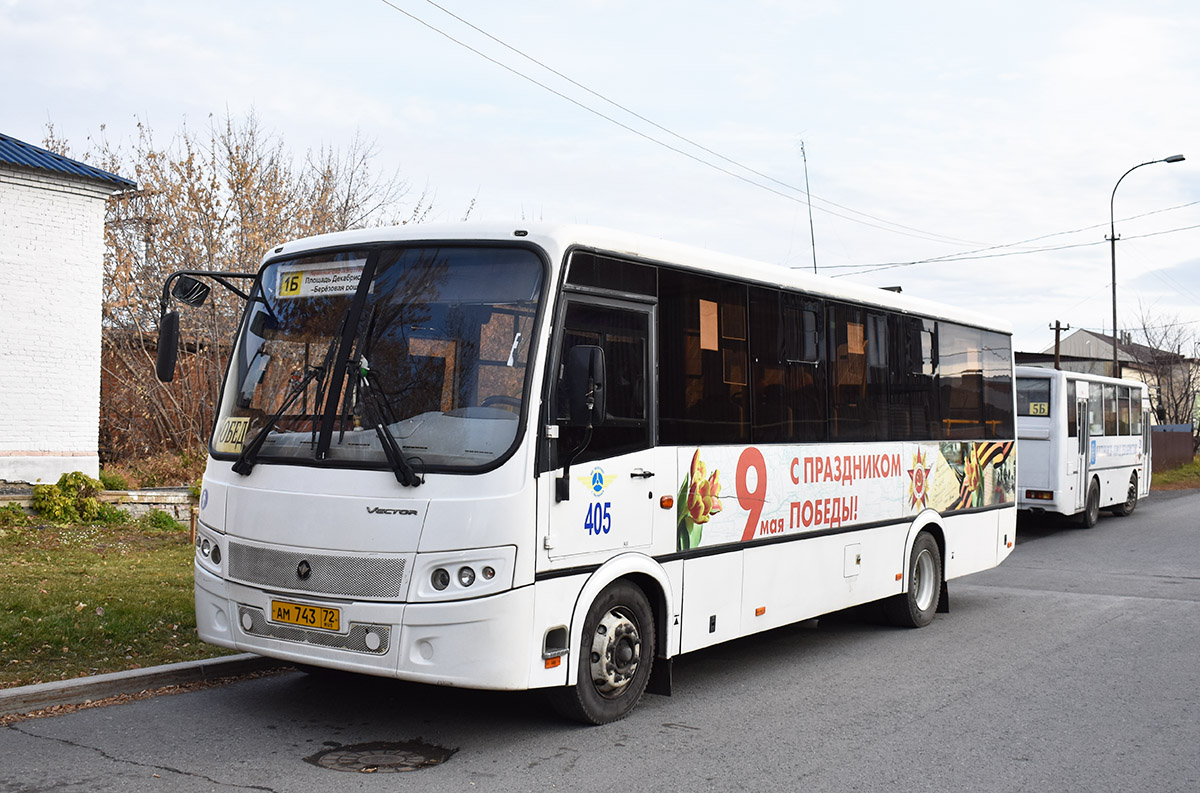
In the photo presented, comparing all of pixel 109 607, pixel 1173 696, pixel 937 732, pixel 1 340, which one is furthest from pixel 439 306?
pixel 1 340

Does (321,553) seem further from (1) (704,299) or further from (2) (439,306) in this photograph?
(1) (704,299)

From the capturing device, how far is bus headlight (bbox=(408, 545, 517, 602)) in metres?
5.95

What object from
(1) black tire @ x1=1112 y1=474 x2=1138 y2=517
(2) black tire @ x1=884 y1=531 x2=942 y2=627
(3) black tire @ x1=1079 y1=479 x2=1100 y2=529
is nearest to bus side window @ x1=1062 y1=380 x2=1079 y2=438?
(3) black tire @ x1=1079 y1=479 x2=1100 y2=529

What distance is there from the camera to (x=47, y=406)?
55.0 feet

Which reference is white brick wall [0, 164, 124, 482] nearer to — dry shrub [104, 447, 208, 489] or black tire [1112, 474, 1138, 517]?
dry shrub [104, 447, 208, 489]

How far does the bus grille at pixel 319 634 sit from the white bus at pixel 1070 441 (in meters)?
15.7

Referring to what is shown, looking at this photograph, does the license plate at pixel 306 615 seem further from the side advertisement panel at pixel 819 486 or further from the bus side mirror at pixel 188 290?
the side advertisement panel at pixel 819 486

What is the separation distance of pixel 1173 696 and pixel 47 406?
15197 mm

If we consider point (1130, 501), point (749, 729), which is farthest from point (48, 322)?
point (1130, 501)

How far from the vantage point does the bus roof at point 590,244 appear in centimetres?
651

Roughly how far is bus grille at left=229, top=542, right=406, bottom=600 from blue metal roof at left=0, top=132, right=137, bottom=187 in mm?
12377

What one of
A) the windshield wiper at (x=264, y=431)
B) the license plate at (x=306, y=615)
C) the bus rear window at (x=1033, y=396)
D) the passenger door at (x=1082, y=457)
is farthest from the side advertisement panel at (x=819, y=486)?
the passenger door at (x=1082, y=457)

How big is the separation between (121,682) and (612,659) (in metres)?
3.16

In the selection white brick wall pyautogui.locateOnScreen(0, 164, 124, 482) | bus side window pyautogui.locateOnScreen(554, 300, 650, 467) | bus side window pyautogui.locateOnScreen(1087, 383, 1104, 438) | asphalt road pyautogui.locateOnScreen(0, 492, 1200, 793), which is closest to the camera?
asphalt road pyautogui.locateOnScreen(0, 492, 1200, 793)
